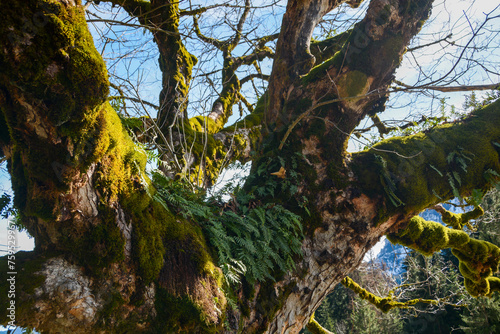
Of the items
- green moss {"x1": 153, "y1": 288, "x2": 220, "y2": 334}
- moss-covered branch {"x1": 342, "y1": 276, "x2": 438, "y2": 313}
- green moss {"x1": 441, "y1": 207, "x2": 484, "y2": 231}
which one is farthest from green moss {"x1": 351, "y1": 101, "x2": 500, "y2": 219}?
moss-covered branch {"x1": 342, "y1": 276, "x2": 438, "y2": 313}

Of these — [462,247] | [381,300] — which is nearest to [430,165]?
[462,247]

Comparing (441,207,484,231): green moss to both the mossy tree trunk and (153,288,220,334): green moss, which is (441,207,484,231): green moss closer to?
the mossy tree trunk

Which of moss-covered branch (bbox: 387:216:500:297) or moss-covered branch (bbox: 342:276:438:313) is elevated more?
moss-covered branch (bbox: 387:216:500:297)

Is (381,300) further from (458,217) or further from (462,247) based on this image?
(458,217)

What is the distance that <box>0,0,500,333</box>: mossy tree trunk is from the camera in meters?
1.46

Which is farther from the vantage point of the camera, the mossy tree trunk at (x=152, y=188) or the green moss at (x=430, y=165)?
the green moss at (x=430, y=165)

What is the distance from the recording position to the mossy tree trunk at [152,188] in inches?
57.4

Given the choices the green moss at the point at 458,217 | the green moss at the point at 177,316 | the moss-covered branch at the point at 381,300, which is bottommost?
the green moss at the point at 177,316

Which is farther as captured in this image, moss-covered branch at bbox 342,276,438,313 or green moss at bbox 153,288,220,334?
moss-covered branch at bbox 342,276,438,313

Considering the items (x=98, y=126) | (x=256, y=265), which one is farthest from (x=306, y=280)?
(x=98, y=126)

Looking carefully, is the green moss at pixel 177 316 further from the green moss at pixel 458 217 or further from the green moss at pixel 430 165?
the green moss at pixel 458 217

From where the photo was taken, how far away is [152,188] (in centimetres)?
227

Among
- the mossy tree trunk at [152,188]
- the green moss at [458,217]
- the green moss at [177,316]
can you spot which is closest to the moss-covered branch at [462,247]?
the green moss at [458,217]

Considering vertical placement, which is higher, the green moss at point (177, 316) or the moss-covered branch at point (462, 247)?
the moss-covered branch at point (462, 247)
